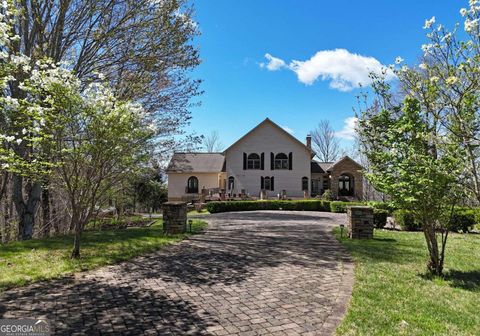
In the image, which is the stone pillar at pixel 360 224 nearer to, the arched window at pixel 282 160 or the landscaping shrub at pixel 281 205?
the landscaping shrub at pixel 281 205

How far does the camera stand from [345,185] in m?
36.0

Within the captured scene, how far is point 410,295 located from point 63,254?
25.4ft

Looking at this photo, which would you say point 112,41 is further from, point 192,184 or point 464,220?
point 192,184

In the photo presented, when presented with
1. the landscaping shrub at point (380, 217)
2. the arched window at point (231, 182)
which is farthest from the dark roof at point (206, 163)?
the landscaping shrub at point (380, 217)

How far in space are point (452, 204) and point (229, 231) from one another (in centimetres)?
792

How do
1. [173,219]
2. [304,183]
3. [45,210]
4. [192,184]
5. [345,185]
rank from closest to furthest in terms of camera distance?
[173,219] < [45,210] < [304,183] < [345,185] < [192,184]

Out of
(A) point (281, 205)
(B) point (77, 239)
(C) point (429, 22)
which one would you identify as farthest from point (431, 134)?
(A) point (281, 205)

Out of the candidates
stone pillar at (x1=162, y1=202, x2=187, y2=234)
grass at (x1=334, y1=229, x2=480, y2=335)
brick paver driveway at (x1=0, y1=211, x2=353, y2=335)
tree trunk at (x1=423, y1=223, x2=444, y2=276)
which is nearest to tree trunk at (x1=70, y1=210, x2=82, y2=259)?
brick paver driveway at (x1=0, y1=211, x2=353, y2=335)

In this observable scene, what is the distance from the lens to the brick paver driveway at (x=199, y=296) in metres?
4.39

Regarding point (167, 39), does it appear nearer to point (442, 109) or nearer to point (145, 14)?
point (145, 14)

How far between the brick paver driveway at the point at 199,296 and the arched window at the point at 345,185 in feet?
92.3

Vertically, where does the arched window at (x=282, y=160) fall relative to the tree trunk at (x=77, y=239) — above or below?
above

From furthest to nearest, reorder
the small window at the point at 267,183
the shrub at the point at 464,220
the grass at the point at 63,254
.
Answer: the small window at the point at 267,183
the shrub at the point at 464,220
the grass at the point at 63,254

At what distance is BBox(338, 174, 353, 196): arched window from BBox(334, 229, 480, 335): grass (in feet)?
86.8
